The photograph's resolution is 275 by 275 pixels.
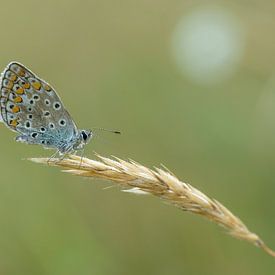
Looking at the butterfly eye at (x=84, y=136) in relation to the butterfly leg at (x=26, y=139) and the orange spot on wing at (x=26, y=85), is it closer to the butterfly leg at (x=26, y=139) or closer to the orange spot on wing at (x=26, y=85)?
the butterfly leg at (x=26, y=139)

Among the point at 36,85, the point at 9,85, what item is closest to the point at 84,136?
the point at 36,85

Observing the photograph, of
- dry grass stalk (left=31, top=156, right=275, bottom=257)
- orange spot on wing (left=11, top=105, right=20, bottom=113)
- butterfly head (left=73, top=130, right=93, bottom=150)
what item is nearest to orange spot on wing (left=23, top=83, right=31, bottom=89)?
orange spot on wing (left=11, top=105, right=20, bottom=113)

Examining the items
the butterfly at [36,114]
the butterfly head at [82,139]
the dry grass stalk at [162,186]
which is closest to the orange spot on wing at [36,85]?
the butterfly at [36,114]

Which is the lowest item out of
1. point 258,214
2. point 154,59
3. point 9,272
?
point 9,272

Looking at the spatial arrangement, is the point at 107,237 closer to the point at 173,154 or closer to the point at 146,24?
the point at 173,154

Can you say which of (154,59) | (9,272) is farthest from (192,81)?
(9,272)

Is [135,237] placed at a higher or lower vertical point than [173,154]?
lower

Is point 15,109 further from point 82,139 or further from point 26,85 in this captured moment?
point 82,139
